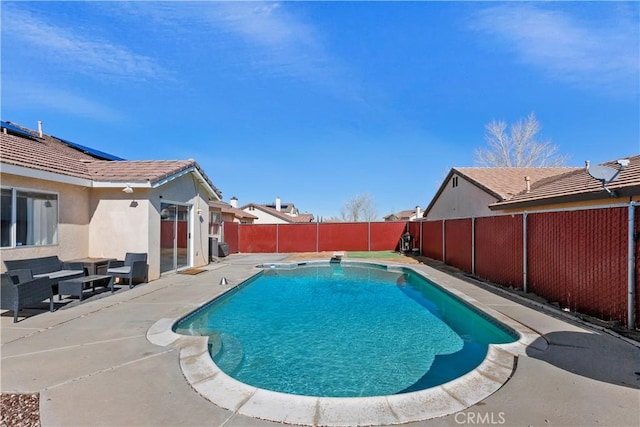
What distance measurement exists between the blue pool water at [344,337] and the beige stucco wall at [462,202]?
272 inches

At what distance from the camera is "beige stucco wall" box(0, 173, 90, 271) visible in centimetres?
725

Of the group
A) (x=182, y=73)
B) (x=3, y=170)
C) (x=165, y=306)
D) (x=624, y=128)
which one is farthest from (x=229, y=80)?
(x=624, y=128)

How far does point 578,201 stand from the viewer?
27.7 feet

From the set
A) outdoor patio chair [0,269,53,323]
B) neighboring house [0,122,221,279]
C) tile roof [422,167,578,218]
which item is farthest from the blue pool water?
tile roof [422,167,578,218]

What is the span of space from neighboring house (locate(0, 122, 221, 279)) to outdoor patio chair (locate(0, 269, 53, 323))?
116 centimetres

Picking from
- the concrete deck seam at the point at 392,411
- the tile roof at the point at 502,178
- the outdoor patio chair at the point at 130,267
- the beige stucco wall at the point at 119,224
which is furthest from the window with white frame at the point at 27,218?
the tile roof at the point at 502,178

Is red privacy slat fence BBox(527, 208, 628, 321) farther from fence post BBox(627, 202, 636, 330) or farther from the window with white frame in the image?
the window with white frame

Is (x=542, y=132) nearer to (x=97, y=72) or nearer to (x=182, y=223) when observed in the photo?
(x=182, y=223)

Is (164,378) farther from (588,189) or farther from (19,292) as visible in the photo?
(588,189)

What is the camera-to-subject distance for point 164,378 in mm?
3594

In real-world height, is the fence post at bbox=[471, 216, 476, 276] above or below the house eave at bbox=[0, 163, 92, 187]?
below

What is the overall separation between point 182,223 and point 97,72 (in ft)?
21.1

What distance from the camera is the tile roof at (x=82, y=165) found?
7.72 m

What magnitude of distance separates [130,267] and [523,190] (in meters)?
14.3
